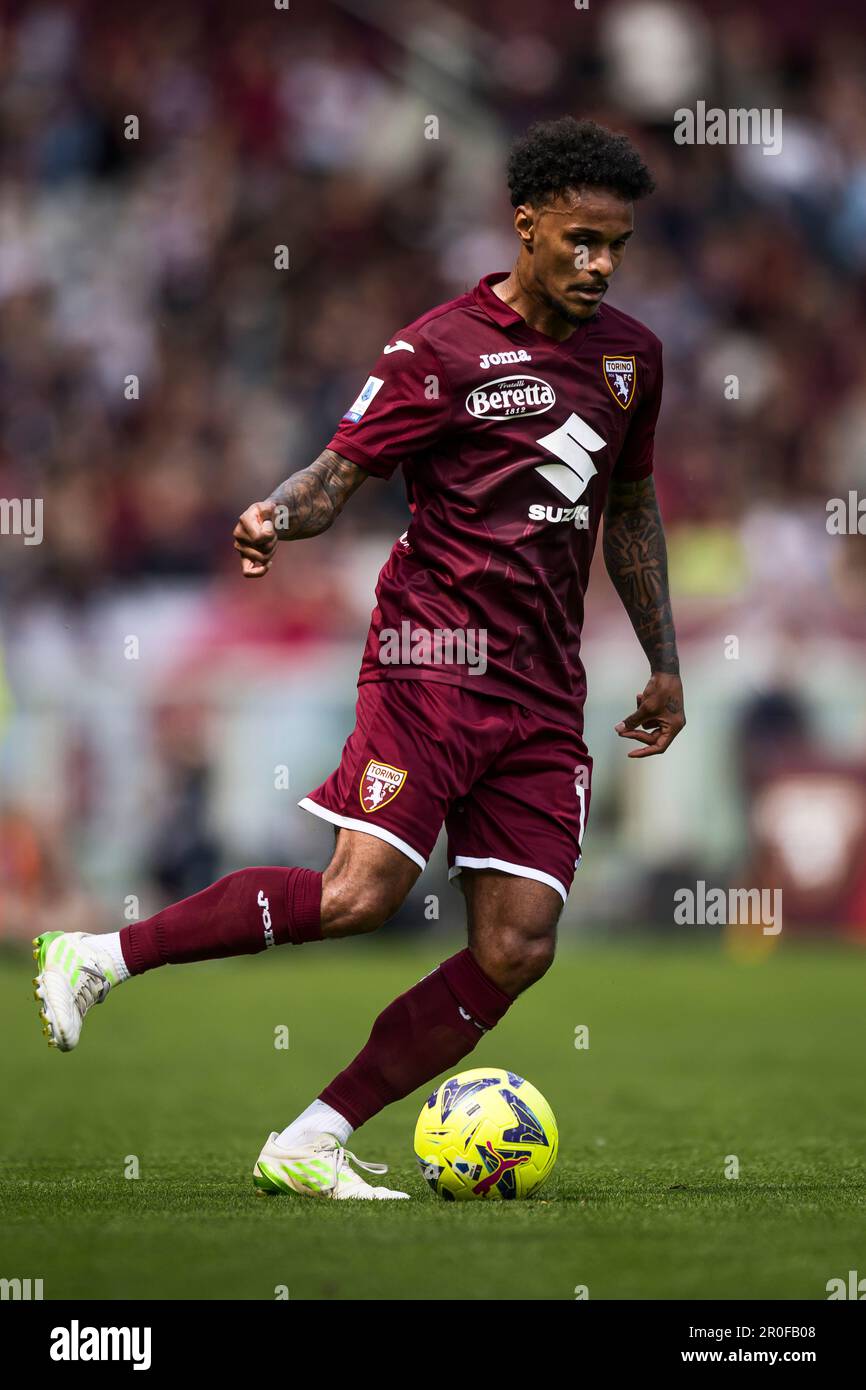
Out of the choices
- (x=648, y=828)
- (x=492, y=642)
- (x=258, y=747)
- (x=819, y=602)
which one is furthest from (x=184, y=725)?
(x=492, y=642)

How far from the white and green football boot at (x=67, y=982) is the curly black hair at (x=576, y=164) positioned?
7.14 feet

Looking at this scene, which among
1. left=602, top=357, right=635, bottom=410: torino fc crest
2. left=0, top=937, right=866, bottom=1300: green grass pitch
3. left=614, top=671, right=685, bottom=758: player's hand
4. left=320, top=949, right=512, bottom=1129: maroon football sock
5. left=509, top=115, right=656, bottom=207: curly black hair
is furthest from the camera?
left=614, top=671, right=685, bottom=758: player's hand

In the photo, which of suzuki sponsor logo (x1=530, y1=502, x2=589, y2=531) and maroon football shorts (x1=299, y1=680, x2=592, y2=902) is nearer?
maroon football shorts (x1=299, y1=680, x2=592, y2=902)

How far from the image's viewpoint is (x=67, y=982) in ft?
16.0

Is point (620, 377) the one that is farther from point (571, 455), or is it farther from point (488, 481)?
point (488, 481)

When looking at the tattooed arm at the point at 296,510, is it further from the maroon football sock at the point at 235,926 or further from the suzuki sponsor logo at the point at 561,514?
the maroon football sock at the point at 235,926

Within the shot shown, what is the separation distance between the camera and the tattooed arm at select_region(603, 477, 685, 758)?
18.8ft

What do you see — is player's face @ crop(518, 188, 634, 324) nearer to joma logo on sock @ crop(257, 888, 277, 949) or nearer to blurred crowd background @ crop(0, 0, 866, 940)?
joma logo on sock @ crop(257, 888, 277, 949)

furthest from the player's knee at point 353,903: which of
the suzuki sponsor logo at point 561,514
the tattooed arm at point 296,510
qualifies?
the suzuki sponsor logo at point 561,514

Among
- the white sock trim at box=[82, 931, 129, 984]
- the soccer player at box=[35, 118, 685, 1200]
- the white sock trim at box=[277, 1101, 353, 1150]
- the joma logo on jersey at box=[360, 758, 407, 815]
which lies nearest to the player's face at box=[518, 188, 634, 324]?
the soccer player at box=[35, 118, 685, 1200]

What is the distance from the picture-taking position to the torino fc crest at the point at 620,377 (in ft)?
17.7
